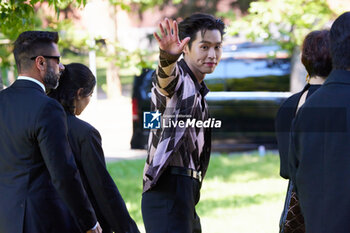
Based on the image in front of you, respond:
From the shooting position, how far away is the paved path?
14.1 metres

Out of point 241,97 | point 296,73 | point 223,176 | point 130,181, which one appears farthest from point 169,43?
point 296,73

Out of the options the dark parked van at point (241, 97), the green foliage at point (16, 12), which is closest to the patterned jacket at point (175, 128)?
the green foliage at point (16, 12)

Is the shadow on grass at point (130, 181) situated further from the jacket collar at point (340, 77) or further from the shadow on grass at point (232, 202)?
the jacket collar at point (340, 77)

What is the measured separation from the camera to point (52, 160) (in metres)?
3.33

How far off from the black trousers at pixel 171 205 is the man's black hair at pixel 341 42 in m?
1.41

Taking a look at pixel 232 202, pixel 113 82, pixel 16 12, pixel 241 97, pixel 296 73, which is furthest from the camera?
pixel 113 82

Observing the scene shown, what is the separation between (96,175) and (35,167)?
0.54 meters

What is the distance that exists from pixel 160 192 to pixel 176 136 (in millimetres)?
377

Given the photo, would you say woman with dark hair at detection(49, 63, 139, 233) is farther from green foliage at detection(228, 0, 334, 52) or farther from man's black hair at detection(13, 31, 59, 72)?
green foliage at detection(228, 0, 334, 52)

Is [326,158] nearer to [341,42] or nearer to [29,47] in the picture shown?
[341,42]

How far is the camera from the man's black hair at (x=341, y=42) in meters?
2.88

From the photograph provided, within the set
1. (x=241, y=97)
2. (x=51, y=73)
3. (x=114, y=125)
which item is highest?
(x=51, y=73)

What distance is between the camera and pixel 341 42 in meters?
2.89

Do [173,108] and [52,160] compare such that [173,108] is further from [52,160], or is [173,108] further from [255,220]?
[255,220]
